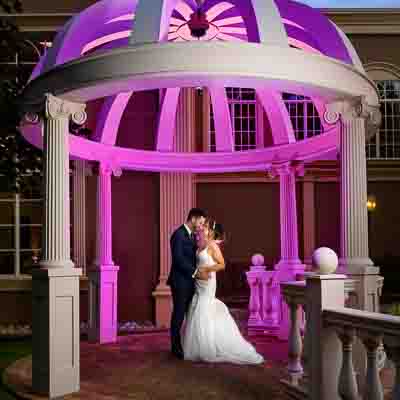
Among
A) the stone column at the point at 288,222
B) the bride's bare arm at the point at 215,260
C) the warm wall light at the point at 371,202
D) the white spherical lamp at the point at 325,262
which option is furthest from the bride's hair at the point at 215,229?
the warm wall light at the point at 371,202

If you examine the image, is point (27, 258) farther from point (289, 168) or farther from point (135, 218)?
point (289, 168)

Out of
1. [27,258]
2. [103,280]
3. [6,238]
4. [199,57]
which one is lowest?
[103,280]

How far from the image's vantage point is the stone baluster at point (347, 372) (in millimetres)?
4902

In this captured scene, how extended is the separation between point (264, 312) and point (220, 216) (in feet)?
19.4

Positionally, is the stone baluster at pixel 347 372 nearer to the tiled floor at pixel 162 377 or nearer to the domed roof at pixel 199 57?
the tiled floor at pixel 162 377

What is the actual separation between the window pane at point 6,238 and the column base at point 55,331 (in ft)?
28.5

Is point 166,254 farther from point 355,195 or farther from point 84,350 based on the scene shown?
point 355,195

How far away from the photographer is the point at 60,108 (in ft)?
23.2

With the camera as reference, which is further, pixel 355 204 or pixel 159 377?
pixel 159 377

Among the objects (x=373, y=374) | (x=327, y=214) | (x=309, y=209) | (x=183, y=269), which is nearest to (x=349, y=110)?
(x=183, y=269)

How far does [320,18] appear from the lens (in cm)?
→ 776

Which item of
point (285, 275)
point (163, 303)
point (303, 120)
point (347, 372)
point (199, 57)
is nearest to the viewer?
point (347, 372)

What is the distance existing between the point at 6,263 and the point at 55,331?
8.91m

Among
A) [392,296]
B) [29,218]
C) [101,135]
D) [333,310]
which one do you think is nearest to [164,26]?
[333,310]
